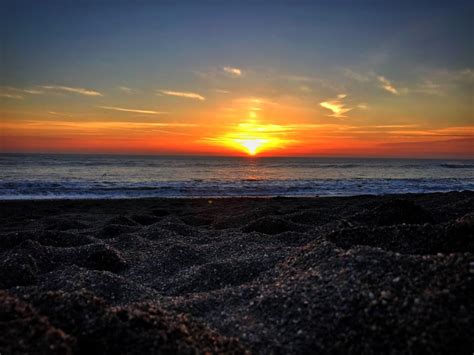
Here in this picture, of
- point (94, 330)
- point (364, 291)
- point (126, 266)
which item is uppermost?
point (364, 291)

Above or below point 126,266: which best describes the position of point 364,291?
above

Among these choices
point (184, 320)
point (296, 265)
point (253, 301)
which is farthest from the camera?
point (296, 265)

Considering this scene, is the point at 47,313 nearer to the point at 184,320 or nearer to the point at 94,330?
the point at 94,330

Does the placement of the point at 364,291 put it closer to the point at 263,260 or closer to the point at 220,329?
the point at 220,329

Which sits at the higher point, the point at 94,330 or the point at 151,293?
the point at 94,330

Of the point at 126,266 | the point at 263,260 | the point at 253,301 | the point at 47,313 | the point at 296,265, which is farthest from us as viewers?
the point at 126,266

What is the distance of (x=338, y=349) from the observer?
2.32m

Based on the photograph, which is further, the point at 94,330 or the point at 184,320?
the point at 184,320

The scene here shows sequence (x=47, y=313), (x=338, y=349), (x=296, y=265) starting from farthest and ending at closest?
(x=296, y=265), (x=47, y=313), (x=338, y=349)

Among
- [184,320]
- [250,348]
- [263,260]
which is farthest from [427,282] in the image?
[263,260]

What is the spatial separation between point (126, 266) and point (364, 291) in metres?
3.40

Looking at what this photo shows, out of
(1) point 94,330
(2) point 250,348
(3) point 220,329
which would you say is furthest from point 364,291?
(1) point 94,330

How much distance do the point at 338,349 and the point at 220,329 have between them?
86cm

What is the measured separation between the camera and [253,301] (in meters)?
3.12
